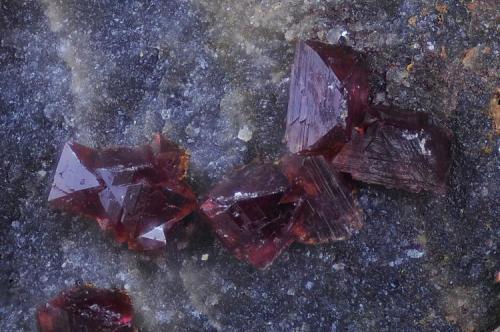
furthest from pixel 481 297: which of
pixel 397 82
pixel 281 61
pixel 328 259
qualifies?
pixel 281 61

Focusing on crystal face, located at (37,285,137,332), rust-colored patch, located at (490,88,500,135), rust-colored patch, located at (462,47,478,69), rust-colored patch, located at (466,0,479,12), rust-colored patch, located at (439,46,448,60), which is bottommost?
crystal face, located at (37,285,137,332)

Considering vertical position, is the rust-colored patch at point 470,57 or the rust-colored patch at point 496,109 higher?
the rust-colored patch at point 470,57

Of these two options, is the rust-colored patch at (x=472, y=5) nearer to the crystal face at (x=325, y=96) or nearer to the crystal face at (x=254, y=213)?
the crystal face at (x=325, y=96)

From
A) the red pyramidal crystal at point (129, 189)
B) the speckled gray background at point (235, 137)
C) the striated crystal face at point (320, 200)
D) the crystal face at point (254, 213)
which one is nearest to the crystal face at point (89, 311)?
the speckled gray background at point (235, 137)

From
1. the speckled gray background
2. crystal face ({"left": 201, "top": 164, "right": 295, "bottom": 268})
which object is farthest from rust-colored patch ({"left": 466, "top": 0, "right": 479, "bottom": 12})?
crystal face ({"left": 201, "top": 164, "right": 295, "bottom": 268})

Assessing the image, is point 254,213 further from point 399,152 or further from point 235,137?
point 399,152

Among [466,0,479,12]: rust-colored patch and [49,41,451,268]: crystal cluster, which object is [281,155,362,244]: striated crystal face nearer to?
[49,41,451,268]: crystal cluster

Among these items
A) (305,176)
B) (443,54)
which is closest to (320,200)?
(305,176)
